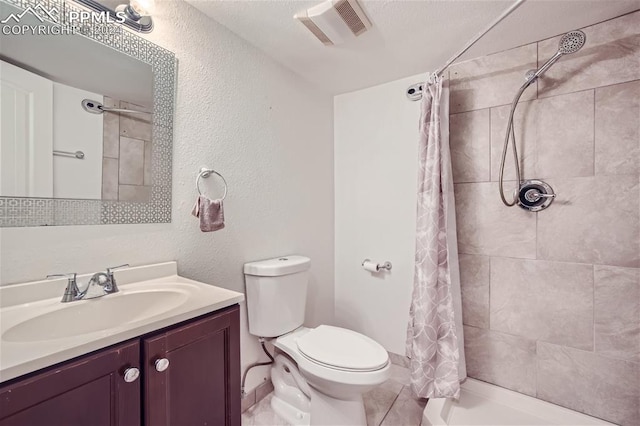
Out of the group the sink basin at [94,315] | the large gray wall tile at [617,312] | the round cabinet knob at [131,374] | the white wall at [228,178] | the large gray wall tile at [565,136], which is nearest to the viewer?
the round cabinet knob at [131,374]

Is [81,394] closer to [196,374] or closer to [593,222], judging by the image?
[196,374]

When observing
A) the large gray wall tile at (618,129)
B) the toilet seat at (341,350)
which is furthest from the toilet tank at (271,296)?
the large gray wall tile at (618,129)

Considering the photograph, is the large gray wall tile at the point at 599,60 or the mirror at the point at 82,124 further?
the large gray wall tile at the point at 599,60

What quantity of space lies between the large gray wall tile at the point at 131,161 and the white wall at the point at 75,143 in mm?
74

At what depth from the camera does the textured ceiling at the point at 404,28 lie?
130cm

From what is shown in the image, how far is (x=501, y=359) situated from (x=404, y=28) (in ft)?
6.45

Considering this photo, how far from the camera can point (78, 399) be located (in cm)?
63

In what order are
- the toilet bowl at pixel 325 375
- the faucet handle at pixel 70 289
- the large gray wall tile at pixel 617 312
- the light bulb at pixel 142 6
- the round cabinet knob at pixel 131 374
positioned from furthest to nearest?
1. the large gray wall tile at pixel 617 312
2. the toilet bowl at pixel 325 375
3. the light bulb at pixel 142 6
4. the faucet handle at pixel 70 289
5. the round cabinet knob at pixel 131 374

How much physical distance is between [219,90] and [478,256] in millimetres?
1794

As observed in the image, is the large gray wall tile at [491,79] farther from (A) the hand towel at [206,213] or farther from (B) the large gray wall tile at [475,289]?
(A) the hand towel at [206,213]

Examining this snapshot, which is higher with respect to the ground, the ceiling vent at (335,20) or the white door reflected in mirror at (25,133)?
the ceiling vent at (335,20)

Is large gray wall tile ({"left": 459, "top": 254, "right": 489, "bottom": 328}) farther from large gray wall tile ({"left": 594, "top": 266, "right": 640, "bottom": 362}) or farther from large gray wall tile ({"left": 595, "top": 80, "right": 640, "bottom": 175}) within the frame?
large gray wall tile ({"left": 595, "top": 80, "right": 640, "bottom": 175})

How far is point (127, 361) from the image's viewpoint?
0.70 meters

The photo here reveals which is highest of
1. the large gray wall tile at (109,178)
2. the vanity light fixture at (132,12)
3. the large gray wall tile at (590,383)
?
the vanity light fixture at (132,12)
